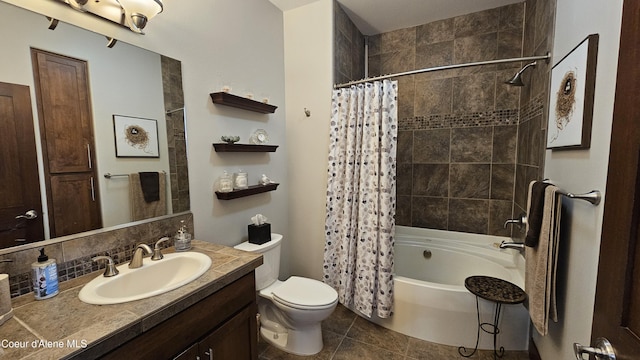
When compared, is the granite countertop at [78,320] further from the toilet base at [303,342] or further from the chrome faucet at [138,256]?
the toilet base at [303,342]

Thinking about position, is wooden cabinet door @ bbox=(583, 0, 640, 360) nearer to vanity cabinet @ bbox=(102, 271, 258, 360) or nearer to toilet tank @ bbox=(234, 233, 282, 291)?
vanity cabinet @ bbox=(102, 271, 258, 360)

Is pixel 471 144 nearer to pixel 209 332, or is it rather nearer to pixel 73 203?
pixel 209 332

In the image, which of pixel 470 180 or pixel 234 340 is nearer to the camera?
pixel 234 340

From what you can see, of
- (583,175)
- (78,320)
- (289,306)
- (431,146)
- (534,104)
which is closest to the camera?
(78,320)

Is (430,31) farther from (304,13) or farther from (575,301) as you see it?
(575,301)

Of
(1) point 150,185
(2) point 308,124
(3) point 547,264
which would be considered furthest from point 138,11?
(3) point 547,264

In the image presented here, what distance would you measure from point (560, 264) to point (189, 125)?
7.24ft

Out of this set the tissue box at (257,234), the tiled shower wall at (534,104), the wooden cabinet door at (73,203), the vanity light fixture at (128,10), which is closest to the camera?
the wooden cabinet door at (73,203)

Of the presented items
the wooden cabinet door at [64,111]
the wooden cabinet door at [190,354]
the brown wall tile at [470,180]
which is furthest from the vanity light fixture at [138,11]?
the brown wall tile at [470,180]

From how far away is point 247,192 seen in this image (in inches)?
77.9

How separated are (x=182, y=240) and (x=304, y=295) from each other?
33.8 inches

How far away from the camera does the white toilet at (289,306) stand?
1.74 meters

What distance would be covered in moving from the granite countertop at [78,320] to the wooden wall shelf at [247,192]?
74 cm

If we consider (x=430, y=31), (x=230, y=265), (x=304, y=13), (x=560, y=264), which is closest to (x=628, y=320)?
(x=560, y=264)
